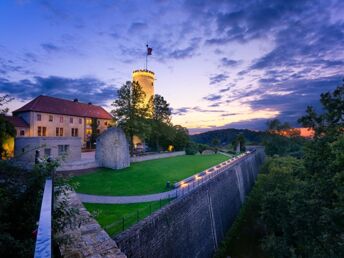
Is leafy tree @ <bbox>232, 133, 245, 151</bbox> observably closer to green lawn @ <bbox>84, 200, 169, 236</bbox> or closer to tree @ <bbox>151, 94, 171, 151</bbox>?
tree @ <bbox>151, 94, 171, 151</bbox>

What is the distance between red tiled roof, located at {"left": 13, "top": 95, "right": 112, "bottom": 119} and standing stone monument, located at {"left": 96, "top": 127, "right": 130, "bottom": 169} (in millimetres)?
18908

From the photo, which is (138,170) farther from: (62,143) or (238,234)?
(238,234)

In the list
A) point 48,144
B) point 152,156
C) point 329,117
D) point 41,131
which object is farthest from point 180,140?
point 329,117

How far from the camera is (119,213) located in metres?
14.4

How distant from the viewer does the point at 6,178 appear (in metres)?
5.62

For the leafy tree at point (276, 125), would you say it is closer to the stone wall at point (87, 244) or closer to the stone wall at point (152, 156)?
the stone wall at point (152, 156)

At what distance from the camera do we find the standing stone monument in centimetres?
2684

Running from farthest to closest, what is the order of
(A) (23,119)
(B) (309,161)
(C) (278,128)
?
(C) (278,128)
(A) (23,119)
(B) (309,161)

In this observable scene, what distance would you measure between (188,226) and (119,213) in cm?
412

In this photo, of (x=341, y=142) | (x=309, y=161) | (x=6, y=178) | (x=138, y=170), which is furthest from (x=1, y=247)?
(x=138, y=170)

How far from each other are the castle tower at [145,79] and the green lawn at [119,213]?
40288 millimetres

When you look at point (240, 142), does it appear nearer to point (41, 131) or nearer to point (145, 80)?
point (145, 80)

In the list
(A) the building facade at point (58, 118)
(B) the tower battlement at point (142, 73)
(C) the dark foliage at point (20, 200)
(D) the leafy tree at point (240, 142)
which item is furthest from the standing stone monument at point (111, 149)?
(D) the leafy tree at point (240, 142)

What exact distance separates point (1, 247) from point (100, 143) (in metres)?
24.3
